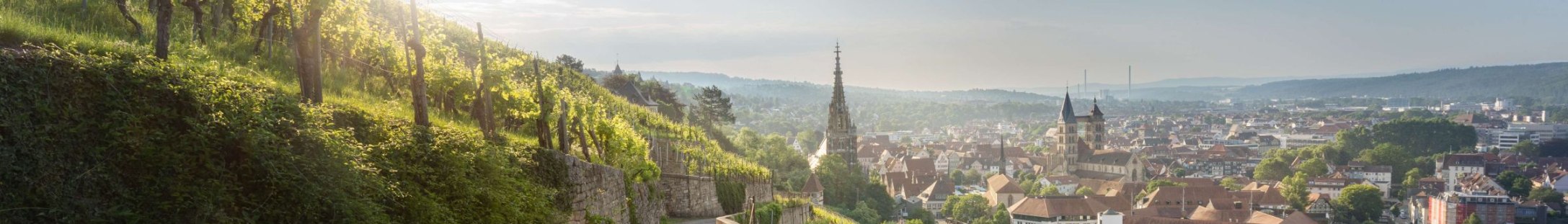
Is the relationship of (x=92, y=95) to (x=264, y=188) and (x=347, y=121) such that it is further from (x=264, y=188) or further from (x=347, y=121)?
(x=347, y=121)

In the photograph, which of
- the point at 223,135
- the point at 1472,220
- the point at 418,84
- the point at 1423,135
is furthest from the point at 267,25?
the point at 1423,135

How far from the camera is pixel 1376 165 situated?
8962 centimetres

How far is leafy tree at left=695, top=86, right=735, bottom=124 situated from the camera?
43594 millimetres

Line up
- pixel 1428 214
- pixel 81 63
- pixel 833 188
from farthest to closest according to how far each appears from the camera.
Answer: pixel 1428 214, pixel 833 188, pixel 81 63

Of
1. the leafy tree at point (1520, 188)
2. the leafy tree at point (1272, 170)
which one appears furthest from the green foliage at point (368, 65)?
the leafy tree at point (1272, 170)

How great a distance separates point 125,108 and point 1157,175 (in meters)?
92.6

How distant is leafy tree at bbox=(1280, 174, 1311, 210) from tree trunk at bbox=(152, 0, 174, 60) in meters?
64.5

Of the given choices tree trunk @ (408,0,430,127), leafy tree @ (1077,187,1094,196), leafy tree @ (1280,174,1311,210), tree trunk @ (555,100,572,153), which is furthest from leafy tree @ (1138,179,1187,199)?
tree trunk @ (408,0,430,127)

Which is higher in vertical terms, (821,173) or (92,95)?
(92,95)

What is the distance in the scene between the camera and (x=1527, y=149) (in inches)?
4296

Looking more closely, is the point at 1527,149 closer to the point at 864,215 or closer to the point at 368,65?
the point at 864,215

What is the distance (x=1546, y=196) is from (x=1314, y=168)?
1369 cm

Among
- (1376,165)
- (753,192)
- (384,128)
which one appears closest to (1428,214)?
(1376,165)

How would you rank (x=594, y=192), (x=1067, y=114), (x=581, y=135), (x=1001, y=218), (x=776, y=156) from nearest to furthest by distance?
(x=594, y=192) < (x=581, y=135) < (x=776, y=156) < (x=1001, y=218) < (x=1067, y=114)
